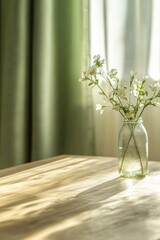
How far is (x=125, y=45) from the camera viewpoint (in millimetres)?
2146

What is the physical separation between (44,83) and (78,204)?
1.33m

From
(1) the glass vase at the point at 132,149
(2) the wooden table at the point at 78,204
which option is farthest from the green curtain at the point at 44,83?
(1) the glass vase at the point at 132,149

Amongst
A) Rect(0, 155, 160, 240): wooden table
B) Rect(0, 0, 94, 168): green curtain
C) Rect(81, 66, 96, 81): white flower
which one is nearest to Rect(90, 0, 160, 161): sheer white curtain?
Rect(0, 0, 94, 168): green curtain

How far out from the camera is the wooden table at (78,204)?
762 mm

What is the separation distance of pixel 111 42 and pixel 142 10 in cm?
23

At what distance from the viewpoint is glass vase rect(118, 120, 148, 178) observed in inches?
50.7

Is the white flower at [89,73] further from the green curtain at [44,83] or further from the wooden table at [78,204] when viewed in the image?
the green curtain at [44,83]

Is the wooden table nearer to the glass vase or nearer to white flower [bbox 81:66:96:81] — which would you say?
the glass vase

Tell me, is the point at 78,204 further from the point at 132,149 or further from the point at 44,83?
the point at 44,83

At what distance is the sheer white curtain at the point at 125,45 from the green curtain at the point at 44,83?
66 mm

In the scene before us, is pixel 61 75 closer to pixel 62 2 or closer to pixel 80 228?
pixel 62 2

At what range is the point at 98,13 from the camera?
2227 millimetres

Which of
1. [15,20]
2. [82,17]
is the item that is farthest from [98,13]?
[15,20]

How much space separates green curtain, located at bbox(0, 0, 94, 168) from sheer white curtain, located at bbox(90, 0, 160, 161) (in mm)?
66
